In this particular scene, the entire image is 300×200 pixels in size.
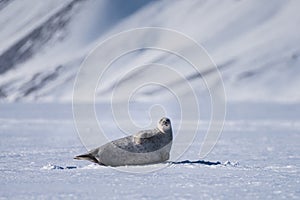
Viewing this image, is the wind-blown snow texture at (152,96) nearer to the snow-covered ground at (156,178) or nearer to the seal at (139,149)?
the snow-covered ground at (156,178)

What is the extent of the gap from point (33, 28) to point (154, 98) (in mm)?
A: 37339

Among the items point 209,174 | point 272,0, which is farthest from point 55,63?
point 209,174

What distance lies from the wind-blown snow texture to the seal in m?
0.27

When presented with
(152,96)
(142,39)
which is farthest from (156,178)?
(142,39)

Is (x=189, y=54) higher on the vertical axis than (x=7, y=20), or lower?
lower

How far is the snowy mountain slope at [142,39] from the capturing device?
79.6 meters

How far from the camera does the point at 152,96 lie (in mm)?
72312

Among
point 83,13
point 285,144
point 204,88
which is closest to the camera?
point 285,144

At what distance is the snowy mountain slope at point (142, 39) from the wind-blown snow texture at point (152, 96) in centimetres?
14

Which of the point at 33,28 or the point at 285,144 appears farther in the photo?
the point at 33,28

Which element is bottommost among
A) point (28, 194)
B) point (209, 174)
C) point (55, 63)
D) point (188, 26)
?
point (28, 194)

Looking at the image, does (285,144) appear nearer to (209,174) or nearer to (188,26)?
(209,174)

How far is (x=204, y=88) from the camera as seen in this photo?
75.9m

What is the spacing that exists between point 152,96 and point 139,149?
60716 millimetres
